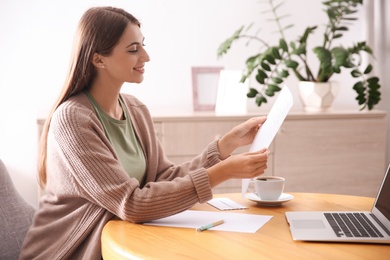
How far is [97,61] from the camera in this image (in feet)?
6.27

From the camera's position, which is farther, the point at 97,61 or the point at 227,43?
the point at 227,43

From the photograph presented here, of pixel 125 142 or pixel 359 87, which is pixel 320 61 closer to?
pixel 359 87

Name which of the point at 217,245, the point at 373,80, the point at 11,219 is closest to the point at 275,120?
the point at 217,245

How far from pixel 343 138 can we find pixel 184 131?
3.07ft

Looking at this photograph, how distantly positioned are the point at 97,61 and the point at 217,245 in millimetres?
830

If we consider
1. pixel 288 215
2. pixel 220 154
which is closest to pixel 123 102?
pixel 220 154

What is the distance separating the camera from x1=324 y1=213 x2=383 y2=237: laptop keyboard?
4.62 feet

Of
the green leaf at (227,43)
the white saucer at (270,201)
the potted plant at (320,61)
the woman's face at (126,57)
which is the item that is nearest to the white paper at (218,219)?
the white saucer at (270,201)

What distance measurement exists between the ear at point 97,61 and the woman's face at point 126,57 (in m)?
0.01

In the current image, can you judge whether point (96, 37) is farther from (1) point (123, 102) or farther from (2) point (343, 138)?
(2) point (343, 138)

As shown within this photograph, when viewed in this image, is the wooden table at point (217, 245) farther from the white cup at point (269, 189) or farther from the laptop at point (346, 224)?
the white cup at point (269, 189)

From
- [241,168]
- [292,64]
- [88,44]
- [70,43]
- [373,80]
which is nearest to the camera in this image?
[241,168]

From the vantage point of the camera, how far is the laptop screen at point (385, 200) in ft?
4.90

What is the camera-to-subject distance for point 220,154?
1.98 meters
